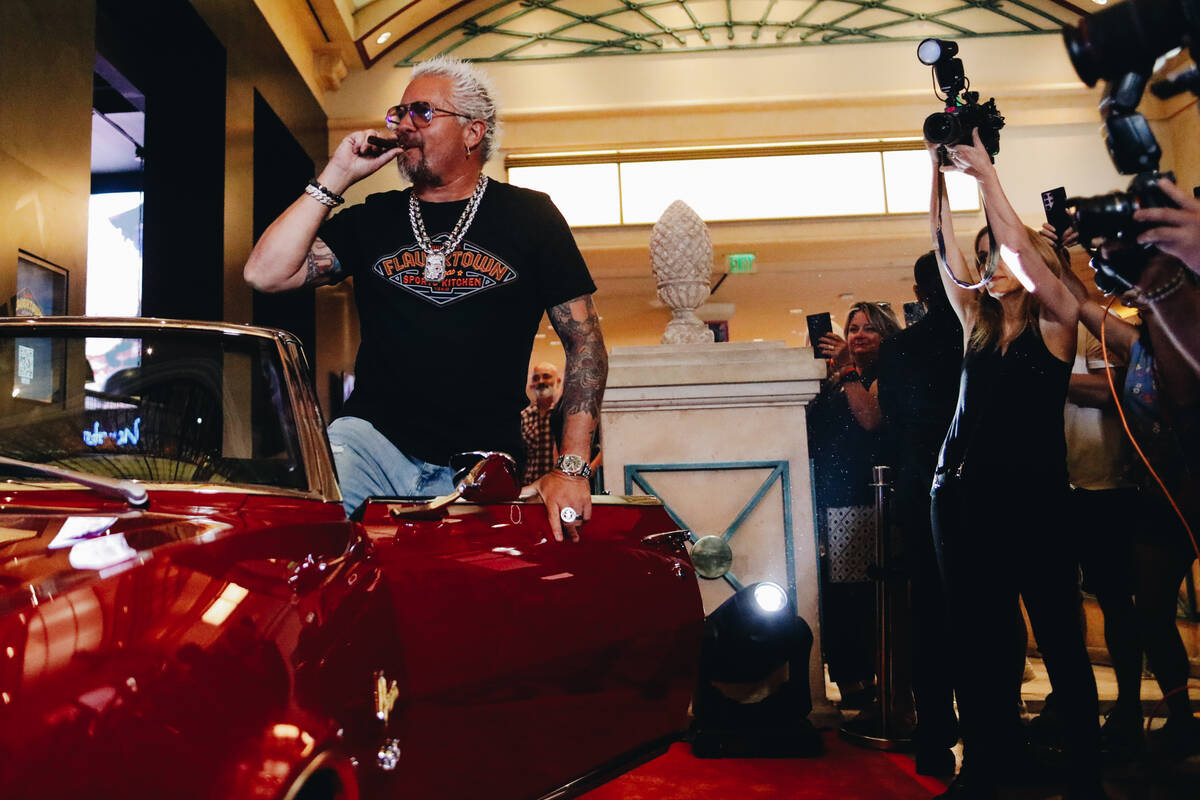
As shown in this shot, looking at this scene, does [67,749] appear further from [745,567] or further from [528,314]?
[745,567]

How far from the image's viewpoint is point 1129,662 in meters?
3.29

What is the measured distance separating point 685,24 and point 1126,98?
9.88 meters

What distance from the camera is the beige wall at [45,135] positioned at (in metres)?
4.24

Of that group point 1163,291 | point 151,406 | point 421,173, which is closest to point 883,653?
point 1163,291

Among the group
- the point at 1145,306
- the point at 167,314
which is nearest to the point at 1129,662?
the point at 1145,306

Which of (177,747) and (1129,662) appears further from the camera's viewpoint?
(1129,662)

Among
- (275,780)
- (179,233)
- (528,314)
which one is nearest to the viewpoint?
(275,780)

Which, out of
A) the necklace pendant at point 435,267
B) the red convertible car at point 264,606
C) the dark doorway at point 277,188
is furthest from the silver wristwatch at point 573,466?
the dark doorway at point 277,188

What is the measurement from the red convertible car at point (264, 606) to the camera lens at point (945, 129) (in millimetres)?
1338

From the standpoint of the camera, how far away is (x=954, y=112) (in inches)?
104

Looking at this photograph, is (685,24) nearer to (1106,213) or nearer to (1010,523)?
(1010,523)

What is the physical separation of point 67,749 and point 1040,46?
11.9 metres

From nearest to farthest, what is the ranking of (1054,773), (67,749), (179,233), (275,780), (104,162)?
(67,749)
(275,780)
(1054,773)
(179,233)
(104,162)

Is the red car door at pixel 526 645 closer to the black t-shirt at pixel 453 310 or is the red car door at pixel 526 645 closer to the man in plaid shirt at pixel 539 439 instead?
the black t-shirt at pixel 453 310
